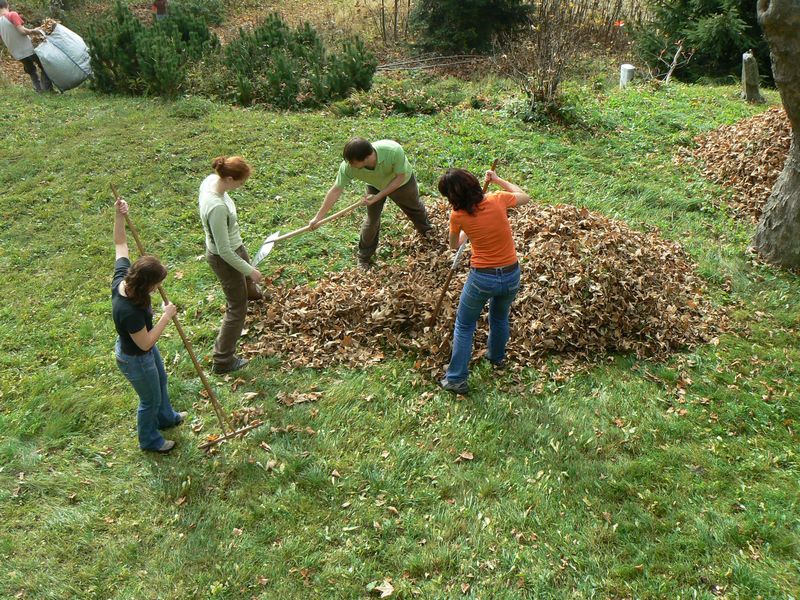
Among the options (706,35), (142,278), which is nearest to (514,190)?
(142,278)

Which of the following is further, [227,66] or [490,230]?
[227,66]

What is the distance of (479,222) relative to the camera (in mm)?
4461

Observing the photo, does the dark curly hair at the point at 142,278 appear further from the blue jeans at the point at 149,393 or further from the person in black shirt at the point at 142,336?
the blue jeans at the point at 149,393

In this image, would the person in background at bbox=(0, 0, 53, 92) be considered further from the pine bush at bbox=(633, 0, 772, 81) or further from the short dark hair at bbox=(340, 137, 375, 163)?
the pine bush at bbox=(633, 0, 772, 81)

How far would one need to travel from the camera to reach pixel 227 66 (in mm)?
12836

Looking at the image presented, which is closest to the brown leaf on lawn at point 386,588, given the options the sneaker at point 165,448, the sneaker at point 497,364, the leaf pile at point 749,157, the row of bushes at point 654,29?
the sneaker at point 165,448

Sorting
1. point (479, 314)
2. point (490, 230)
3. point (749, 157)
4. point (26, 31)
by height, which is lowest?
point (479, 314)

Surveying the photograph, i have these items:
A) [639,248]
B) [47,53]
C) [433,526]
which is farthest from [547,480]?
[47,53]

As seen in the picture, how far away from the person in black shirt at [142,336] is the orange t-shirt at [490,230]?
227 centimetres

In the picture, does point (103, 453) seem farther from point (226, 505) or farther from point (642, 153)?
point (642, 153)

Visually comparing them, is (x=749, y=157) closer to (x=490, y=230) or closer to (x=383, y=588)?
(x=490, y=230)

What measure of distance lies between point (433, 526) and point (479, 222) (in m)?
2.27

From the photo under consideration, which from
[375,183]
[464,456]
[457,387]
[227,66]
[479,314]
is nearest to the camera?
[464,456]

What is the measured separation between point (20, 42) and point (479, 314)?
13205mm
